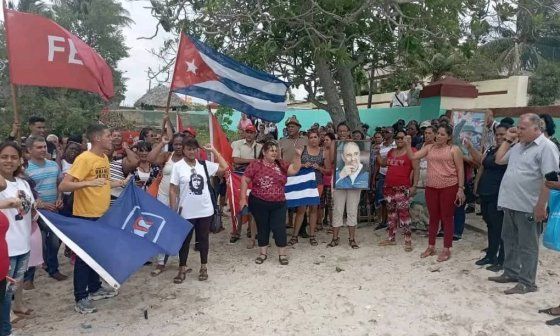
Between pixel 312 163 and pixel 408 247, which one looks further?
pixel 312 163

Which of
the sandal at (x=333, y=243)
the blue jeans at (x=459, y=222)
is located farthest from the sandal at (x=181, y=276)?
the blue jeans at (x=459, y=222)

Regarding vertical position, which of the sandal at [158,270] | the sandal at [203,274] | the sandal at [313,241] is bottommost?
the sandal at [158,270]

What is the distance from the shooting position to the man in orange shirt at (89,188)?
4.18 metres

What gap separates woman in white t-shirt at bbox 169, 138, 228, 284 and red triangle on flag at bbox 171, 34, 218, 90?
1.17 meters

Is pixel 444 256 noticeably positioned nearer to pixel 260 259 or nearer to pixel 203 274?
pixel 260 259

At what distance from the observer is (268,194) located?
5.71m

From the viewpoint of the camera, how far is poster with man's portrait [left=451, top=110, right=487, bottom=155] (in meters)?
6.70

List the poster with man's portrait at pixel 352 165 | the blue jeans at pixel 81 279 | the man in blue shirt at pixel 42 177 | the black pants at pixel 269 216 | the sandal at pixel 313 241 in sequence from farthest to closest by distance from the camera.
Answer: the sandal at pixel 313 241, the poster with man's portrait at pixel 352 165, the black pants at pixel 269 216, the man in blue shirt at pixel 42 177, the blue jeans at pixel 81 279

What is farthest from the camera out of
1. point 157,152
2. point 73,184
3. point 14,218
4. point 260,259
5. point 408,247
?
point 408,247

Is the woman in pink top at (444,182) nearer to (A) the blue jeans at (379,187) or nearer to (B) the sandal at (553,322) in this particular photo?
(A) the blue jeans at (379,187)

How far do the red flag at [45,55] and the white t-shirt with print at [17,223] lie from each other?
1.89 metres

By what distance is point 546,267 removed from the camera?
5.36m

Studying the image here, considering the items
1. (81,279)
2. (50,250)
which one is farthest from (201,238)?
(50,250)

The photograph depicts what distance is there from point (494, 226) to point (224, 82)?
4.07 metres
